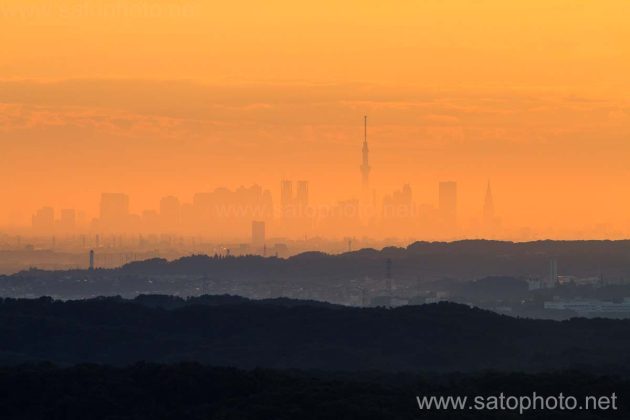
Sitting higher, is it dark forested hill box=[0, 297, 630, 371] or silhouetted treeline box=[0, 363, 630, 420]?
dark forested hill box=[0, 297, 630, 371]

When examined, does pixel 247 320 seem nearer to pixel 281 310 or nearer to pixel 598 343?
pixel 281 310

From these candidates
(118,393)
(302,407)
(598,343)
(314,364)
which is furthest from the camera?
(598,343)

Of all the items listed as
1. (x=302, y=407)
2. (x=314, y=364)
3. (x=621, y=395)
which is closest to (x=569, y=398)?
(x=621, y=395)

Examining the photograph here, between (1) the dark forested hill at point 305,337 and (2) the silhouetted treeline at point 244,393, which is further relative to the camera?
(1) the dark forested hill at point 305,337

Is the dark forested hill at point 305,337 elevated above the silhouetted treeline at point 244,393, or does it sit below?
above

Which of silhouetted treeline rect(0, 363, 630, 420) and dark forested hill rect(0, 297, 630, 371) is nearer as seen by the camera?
silhouetted treeline rect(0, 363, 630, 420)
